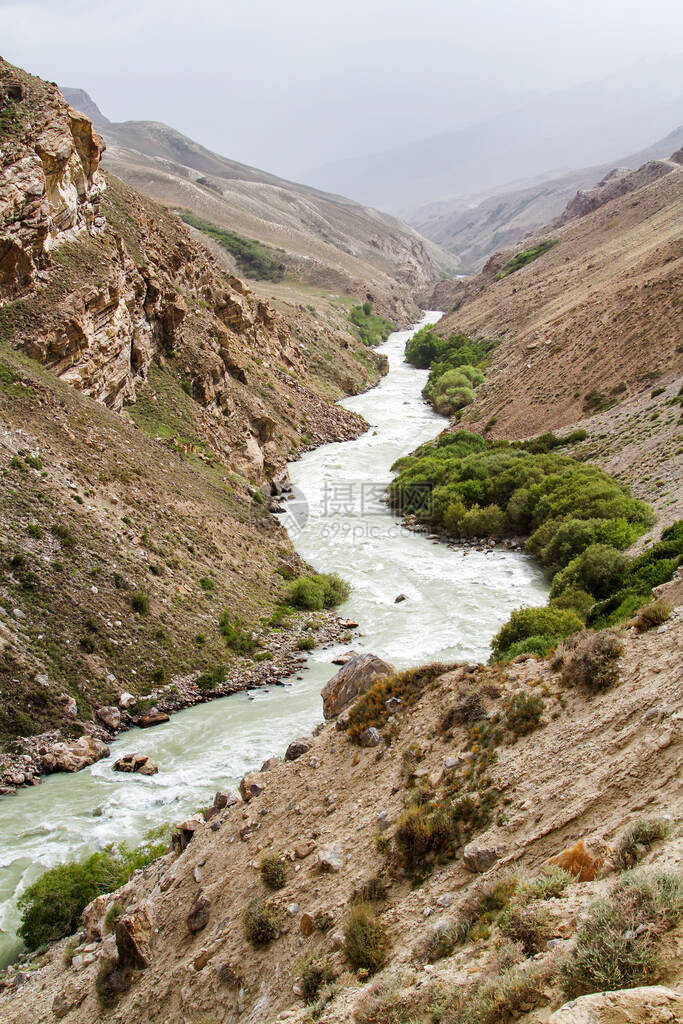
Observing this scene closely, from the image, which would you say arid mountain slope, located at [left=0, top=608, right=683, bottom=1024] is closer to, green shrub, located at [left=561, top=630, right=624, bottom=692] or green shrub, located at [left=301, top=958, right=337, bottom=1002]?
green shrub, located at [left=301, top=958, right=337, bottom=1002]

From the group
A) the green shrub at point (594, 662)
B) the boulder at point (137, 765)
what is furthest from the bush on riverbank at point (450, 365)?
the green shrub at point (594, 662)

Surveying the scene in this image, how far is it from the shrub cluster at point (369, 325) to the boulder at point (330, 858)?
3367 inches

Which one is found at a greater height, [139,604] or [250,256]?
[250,256]

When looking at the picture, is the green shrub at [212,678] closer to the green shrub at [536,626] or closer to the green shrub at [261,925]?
the green shrub at [536,626]

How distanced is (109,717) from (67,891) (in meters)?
6.55

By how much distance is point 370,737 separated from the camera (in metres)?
10.9

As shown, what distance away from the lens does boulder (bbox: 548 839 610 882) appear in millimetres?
5723

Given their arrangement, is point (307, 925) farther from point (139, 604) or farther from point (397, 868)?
point (139, 604)

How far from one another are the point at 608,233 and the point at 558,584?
2725 inches

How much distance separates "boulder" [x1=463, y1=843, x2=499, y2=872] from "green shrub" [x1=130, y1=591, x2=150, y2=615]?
50.9ft

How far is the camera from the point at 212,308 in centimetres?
4612

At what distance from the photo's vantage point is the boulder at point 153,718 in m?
18.2

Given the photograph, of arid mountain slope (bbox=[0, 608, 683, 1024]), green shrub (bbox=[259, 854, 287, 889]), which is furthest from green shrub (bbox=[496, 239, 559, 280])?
green shrub (bbox=[259, 854, 287, 889])

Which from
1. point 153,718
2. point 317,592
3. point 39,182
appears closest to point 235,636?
point 153,718
